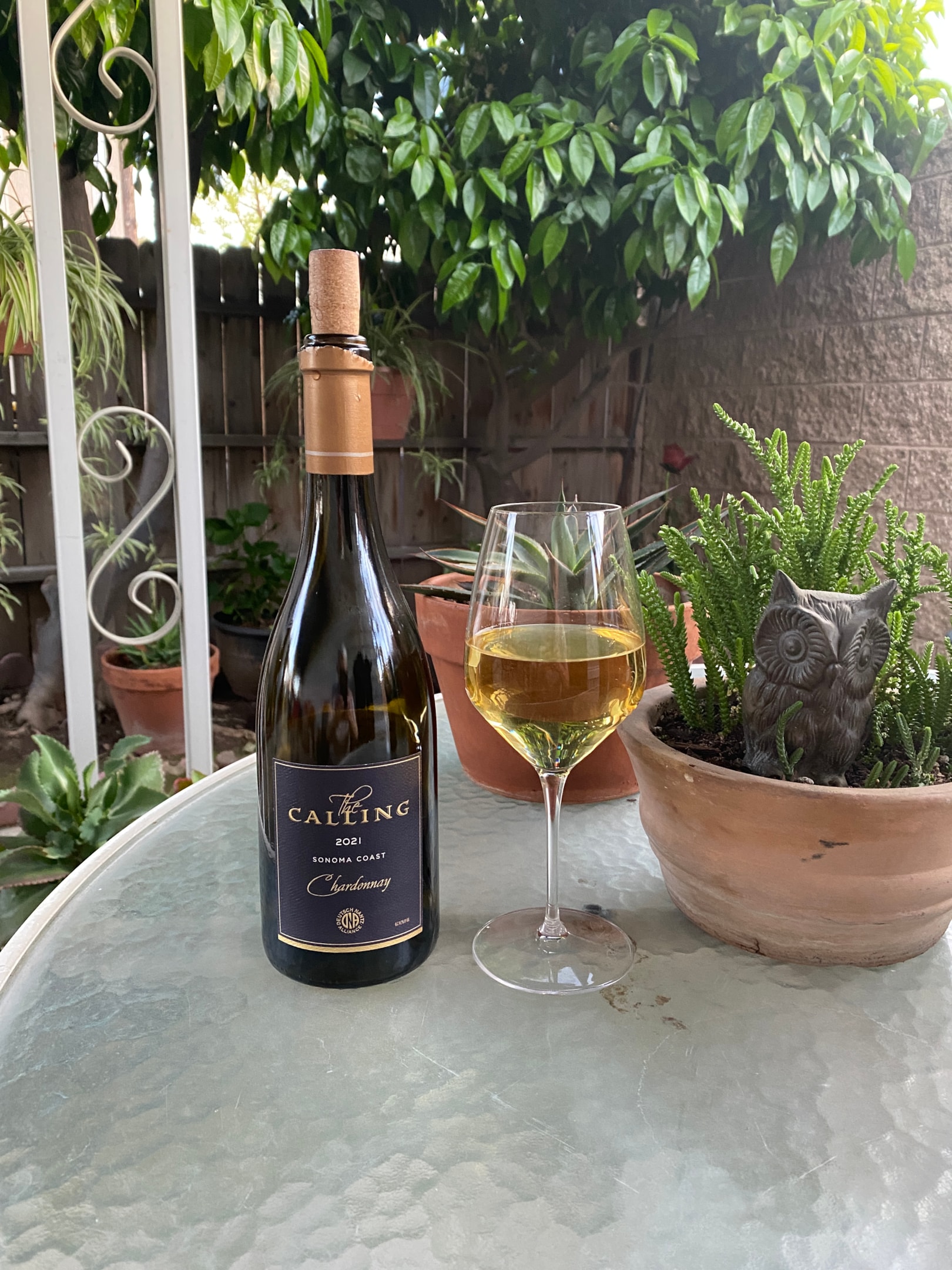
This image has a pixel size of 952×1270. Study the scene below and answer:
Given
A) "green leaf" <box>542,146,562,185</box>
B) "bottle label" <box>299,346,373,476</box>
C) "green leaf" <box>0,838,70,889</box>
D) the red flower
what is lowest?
"green leaf" <box>0,838,70,889</box>

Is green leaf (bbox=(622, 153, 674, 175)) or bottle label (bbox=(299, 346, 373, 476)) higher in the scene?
green leaf (bbox=(622, 153, 674, 175))

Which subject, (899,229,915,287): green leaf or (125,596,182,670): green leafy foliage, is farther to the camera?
(125,596,182,670): green leafy foliage

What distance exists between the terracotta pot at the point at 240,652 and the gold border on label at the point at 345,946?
257 centimetres

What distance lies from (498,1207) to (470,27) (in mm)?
2824

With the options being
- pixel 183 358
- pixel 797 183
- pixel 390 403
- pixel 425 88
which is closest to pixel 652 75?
pixel 797 183

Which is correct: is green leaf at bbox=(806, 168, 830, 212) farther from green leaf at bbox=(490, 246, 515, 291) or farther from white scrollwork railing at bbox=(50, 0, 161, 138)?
white scrollwork railing at bbox=(50, 0, 161, 138)

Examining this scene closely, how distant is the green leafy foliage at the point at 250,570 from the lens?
10.1 ft

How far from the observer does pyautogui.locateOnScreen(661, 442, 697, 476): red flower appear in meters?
3.16

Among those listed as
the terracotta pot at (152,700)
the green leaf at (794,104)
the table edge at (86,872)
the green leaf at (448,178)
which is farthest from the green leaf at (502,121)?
the table edge at (86,872)

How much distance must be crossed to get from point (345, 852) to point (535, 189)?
6.49 feet

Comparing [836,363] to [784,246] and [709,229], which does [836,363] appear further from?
[709,229]

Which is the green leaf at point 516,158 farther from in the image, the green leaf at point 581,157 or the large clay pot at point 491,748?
the large clay pot at point 491,748

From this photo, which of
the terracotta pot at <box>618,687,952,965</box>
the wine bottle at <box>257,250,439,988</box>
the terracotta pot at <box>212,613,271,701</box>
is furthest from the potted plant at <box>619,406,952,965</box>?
the terracotta pot at <box>212,613,271,701</box>

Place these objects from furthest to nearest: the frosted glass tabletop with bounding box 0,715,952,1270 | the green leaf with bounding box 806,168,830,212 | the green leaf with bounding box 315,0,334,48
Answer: the green leaf with bounding box 806,168,830,212, the green leaf with bounding box 315,0,334,48, the frosted glass tabletop with bounding box 0,715,952,1270
